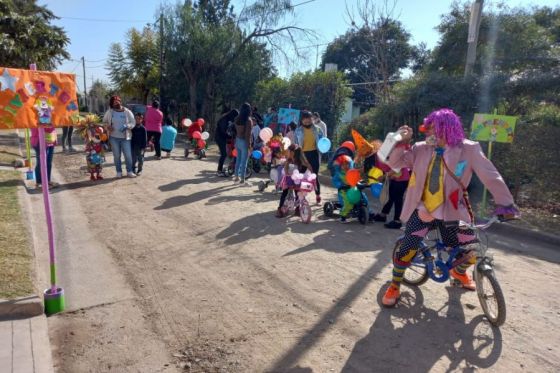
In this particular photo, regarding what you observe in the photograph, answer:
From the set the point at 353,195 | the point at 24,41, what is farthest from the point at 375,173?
the point at 24,41

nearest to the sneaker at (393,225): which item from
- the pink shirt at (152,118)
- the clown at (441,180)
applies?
the clown at (441,180)

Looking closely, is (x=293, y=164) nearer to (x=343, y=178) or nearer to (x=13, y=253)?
(x=343, y=178)

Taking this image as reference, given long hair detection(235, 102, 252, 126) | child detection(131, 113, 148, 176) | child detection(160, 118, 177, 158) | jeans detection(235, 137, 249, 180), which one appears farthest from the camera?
child detection(160, 118, 177, 158)

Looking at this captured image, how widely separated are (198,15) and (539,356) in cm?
2401

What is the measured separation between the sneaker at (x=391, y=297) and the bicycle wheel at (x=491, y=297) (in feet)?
2.37

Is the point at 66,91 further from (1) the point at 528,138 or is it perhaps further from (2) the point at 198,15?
(2) the point at 198,15

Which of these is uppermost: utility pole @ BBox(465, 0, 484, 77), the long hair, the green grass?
utility pole @ BBox(465, 0, 484, 77)

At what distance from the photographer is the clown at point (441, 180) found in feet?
12.5

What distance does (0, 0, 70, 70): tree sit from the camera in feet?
55.5

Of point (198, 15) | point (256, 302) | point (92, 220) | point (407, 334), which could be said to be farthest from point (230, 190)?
point (198, 15)

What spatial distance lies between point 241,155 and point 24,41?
Result: 44.1 feet

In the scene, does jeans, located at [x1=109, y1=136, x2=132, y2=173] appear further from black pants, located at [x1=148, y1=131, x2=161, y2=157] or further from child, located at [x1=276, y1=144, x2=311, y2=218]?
child, located at [x1=276, y1=144, x2=311, y2=218]

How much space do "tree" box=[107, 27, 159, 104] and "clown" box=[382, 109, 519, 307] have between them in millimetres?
31276

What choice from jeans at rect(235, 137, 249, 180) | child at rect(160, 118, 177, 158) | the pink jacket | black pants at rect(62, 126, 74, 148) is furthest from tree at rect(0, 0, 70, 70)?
the pink jacket
